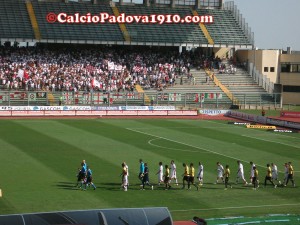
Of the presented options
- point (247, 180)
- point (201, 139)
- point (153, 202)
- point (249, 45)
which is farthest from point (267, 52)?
point (153, 202)

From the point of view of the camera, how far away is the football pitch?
3067cm

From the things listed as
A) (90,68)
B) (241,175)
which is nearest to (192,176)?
(241,175)

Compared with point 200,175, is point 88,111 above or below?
above

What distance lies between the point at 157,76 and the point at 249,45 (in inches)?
649

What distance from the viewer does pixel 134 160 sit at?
42594mm

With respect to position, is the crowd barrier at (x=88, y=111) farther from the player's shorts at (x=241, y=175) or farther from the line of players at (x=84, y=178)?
the player's shorts at (x=241, y=175)

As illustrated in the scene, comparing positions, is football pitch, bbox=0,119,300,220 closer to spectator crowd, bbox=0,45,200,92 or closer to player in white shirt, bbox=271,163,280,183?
player in white shirt, bbox=271,163,280,183

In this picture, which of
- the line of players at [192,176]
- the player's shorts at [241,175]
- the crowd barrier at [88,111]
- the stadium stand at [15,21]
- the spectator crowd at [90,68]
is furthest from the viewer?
the stadium stand at [15,21]

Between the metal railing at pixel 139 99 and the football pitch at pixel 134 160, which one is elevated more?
the metal railing at pixel 139 99

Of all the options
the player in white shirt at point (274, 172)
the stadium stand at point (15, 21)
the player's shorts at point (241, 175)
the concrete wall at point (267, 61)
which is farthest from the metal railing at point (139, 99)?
the player in white shirt at point (274, 172)

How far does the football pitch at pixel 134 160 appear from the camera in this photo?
30672 mm

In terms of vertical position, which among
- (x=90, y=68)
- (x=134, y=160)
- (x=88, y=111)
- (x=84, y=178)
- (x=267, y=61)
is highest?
(x=267, y=61)

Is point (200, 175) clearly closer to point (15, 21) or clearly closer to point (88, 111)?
point (88, 111)

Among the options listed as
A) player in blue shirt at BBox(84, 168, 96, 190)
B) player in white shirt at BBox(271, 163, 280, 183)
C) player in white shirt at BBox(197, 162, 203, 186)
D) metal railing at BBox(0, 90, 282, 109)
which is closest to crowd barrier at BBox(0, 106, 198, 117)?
metal railing at BBox(0, 90, 282, 109)
